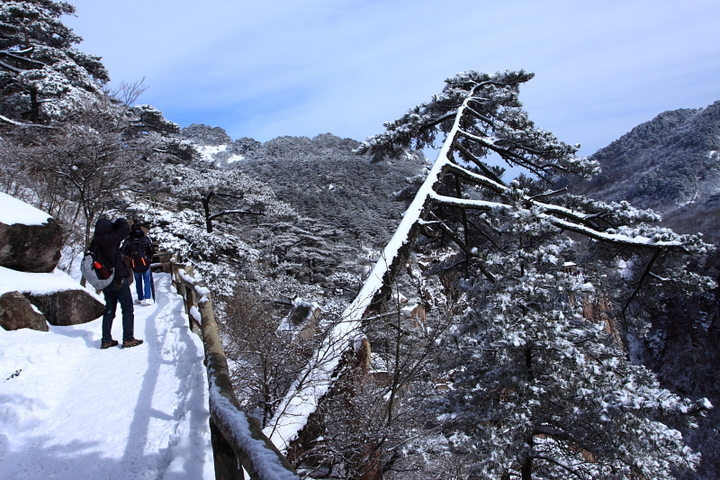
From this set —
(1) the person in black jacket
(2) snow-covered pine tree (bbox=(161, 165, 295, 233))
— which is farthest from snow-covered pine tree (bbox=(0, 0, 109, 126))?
(1) the person in black jacket

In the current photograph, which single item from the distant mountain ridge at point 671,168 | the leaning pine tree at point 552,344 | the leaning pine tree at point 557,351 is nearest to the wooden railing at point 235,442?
the leaning pine tree at point 552,344

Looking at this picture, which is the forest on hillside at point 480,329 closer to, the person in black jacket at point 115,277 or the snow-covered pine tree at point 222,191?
the person in black jacket at point 115,277

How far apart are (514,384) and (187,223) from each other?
1301cm

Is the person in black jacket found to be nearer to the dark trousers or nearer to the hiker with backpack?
the dark trousers

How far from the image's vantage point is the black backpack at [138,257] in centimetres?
760

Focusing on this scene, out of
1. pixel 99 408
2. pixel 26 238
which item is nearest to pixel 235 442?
pixel 99 408

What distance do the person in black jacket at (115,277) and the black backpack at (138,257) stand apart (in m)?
2.75

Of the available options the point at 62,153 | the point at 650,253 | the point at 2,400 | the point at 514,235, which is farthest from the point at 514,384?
the point at 62,153

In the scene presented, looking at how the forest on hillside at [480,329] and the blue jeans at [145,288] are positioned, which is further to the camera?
the blue jeans at [145,288]

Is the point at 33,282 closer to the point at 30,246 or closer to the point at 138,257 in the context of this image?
the point at 30,246

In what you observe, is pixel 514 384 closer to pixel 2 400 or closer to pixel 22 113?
pixel 2 400

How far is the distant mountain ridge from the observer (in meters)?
A: 39.7

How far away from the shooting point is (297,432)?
302cm

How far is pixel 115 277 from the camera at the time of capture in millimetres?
4863
